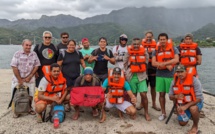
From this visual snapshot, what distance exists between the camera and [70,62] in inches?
209

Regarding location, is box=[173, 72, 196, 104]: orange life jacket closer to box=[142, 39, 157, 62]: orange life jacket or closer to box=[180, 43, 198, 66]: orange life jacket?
box=[180, 43, 198, 66]: orange life jacket

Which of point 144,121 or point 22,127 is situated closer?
point 22,127

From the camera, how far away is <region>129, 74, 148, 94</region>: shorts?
16.8 feet

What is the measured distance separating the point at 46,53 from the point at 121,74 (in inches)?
78.0

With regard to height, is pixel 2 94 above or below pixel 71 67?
below

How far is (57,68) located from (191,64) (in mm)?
3427

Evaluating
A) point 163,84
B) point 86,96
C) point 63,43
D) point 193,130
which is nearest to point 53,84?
point 86,96

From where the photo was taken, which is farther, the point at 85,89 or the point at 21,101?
the point at 21,101

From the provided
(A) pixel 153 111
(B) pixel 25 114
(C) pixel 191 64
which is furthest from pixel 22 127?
(C) pixel 191 64

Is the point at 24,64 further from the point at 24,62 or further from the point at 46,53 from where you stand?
the point at 46,53

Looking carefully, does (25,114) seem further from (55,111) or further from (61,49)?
(61,49)

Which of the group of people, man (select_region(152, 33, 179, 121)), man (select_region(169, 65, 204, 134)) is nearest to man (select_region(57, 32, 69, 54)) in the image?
the group of people

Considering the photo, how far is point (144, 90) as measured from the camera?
508 cm

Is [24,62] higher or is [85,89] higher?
[24,62]
